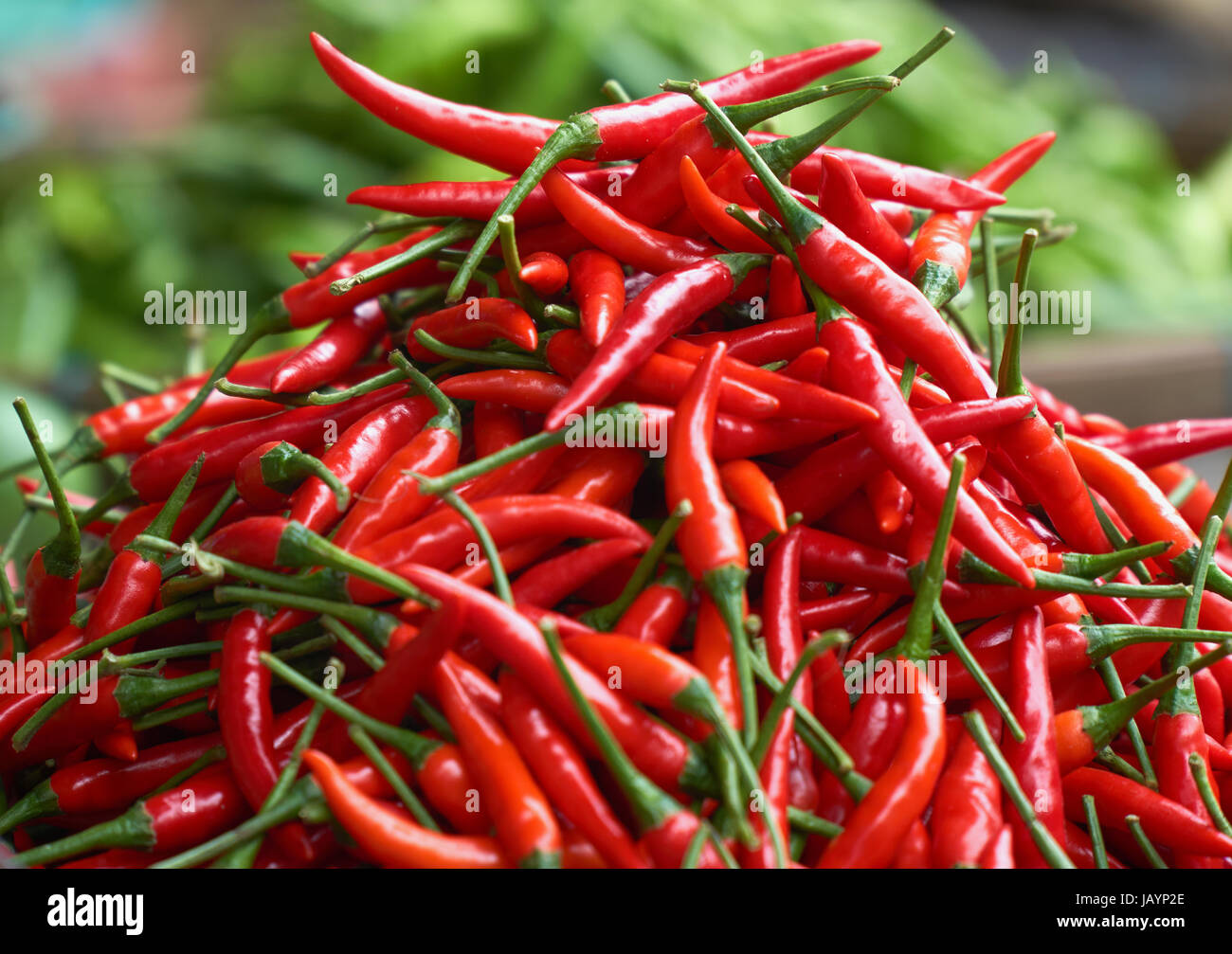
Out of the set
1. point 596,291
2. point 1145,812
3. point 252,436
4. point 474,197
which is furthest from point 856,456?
point 252,436

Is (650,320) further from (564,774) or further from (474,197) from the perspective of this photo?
(564,774)

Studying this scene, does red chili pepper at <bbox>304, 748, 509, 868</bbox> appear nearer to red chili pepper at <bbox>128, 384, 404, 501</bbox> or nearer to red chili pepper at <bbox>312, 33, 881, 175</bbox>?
red chili pepper at <bbox>128, 384, 404, 501</bbox>

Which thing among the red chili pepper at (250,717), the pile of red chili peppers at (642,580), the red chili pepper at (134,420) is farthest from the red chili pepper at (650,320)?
the red chili pepper at (134,420)

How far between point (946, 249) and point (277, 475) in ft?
2.45

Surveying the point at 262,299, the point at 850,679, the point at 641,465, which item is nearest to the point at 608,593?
the point at 641,465

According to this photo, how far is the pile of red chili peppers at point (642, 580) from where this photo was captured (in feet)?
2.99

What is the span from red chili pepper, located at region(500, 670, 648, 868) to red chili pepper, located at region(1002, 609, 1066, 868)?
13.8 inches

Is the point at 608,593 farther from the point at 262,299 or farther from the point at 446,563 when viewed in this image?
the point at 262,299

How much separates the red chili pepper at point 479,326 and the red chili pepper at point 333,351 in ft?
0.33

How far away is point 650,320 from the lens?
1.08 m

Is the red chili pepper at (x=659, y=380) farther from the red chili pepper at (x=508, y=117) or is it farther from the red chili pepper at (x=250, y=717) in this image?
the red chili pepper at (x=250, y=717)

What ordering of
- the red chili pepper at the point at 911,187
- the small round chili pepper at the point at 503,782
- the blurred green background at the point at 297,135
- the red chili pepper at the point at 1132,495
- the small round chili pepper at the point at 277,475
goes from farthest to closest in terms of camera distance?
the blurred green background at the point at 297,135, the red chili pepper at the point at 911,187, the red chili pepper at the point at 1132,495, the small round chili pepper at the point at 277,475, the small round chili pepper at the point at 503,782
